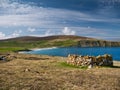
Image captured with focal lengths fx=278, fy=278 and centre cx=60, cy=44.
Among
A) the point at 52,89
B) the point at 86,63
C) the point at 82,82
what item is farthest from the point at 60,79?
the point at 86,63

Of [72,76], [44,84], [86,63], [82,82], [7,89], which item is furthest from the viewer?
[86,63]

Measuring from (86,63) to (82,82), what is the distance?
56.8 feet

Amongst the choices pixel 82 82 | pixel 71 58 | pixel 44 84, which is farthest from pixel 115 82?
pixel 71 58

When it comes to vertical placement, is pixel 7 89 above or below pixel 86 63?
above

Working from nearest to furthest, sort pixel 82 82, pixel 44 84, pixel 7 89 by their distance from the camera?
1. pixel 7 89
2. pixel 44 84
3. pixel 82 82

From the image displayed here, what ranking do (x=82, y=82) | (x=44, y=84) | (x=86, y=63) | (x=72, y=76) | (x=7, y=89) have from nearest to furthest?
(x=7, y=89)
(x=44, y=84)
(x=82, y=82)
(x=72, y=76)
(x=86, y=63)

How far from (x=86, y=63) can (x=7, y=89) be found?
23765mm

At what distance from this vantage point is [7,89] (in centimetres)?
2508

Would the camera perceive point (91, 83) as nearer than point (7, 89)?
No

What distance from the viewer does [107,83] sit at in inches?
1156

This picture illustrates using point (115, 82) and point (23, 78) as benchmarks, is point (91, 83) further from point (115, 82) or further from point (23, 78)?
point (23, 78)

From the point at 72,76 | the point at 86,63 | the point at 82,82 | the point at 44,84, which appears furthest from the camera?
the point at 86,63

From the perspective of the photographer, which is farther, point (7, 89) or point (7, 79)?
point (7, 79)

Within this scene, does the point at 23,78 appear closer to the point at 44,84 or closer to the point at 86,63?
the point at 44,84
